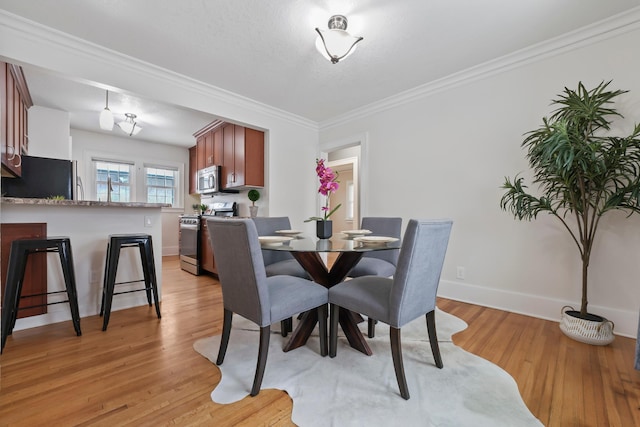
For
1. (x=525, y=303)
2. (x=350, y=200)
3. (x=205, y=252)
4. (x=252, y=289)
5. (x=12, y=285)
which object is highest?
(x=350, y=200)

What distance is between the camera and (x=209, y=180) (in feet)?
14.4

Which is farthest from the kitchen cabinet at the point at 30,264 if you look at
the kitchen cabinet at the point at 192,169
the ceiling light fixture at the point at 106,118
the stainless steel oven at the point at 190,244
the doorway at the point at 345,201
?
the doorway at the point at 345,201

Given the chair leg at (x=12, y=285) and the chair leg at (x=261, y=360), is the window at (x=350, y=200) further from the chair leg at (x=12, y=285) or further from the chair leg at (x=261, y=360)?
the chair leg at (x=12, y=285)

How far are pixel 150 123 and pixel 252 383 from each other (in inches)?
182

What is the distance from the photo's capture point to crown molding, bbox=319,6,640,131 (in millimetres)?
1979

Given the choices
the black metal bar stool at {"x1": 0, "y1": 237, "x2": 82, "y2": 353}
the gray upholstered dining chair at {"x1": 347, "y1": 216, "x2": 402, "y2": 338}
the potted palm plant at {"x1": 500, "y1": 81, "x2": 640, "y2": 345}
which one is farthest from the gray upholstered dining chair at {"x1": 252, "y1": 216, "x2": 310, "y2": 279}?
the potted palm plant at {"x1": 500, "y1": 81, "x2": 640, "y2": 345}

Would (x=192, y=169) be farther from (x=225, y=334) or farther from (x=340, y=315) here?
(x=340, y=315)

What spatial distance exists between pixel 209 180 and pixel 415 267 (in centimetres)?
398

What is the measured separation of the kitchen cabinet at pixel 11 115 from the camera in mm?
2162

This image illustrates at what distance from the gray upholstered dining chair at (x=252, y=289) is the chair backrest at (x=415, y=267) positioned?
501mm

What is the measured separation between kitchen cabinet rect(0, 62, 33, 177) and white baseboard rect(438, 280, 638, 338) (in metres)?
4.26

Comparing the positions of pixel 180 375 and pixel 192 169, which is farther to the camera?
pixel 192 169

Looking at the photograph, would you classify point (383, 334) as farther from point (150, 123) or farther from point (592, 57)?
point (150, 123)

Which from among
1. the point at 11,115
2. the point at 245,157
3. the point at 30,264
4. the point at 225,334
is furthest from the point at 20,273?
the point at 245,157
